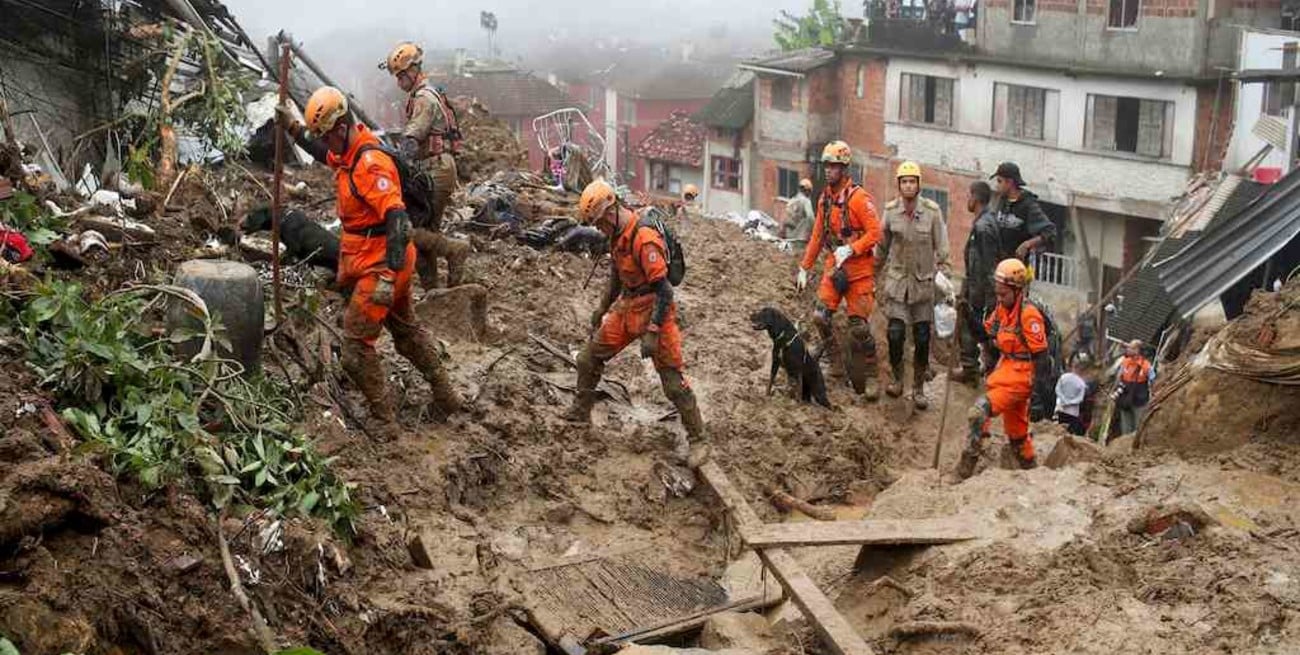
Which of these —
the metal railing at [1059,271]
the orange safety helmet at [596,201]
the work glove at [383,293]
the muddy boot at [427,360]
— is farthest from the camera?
the metal railing at [1059,271]

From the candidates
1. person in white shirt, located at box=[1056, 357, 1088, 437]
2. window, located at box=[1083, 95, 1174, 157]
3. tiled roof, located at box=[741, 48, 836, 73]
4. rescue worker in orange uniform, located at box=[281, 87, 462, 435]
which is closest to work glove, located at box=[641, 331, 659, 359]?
rescue worker in orange uniform, located at box=[281, 87, 462, 435]

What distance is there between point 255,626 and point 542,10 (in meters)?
69.8

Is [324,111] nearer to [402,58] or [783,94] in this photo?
[402,58]

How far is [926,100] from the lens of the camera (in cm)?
3722

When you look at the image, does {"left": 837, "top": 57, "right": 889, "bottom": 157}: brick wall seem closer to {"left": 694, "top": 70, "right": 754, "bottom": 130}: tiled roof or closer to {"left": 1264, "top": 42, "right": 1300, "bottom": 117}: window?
{"left": 694, "top": 70, "right": 754, "bottom": 130}: tiled roof

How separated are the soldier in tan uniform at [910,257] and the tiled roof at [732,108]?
32.1 m

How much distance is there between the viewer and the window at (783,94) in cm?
4109

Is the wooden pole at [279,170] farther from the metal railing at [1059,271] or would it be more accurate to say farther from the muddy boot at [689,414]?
the metal railing at [1059,271]

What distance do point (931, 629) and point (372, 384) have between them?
3.55m

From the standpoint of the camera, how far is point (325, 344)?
866 cm

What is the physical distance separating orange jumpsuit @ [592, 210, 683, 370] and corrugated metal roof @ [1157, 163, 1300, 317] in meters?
5.92

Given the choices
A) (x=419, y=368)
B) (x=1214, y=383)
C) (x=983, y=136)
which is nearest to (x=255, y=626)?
(x=419, y=368)

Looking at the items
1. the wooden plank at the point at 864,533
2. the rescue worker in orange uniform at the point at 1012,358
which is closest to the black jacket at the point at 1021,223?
the rescue worker in orange uniform at the point at 1012,358

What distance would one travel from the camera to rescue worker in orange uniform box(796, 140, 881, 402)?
1073cm
